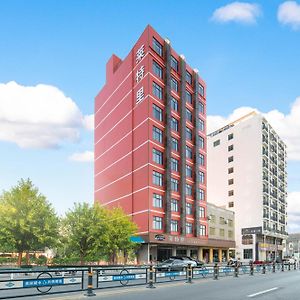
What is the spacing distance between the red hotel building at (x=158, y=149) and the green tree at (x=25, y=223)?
16.1m

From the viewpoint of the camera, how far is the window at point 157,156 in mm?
72312

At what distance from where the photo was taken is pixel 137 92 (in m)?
76.4

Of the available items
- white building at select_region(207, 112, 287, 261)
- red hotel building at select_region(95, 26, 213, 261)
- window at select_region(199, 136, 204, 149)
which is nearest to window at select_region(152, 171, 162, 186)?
red hotel building at select_region(95, 26, 213, 261)

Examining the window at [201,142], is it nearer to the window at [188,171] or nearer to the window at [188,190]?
the window at [188,171]

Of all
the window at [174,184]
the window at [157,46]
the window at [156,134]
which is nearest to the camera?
the window at [156,134]

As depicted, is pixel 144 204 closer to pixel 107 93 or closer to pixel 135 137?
pixel 135 137

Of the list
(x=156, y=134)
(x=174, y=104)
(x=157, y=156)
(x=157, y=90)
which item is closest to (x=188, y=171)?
(x=157, y=156)

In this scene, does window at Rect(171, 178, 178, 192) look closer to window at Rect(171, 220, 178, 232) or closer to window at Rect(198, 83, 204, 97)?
window at Rect(171, 220, 178, 232)

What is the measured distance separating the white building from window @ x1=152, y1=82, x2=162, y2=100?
1587 inches

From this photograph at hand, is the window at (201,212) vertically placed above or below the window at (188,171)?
below

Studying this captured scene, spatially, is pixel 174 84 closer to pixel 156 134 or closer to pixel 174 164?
pixel 156 134

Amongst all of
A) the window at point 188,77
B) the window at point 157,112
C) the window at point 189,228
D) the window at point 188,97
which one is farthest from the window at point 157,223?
the window at point 188,77

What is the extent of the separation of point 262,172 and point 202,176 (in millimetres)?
26191

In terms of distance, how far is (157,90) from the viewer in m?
75.0
